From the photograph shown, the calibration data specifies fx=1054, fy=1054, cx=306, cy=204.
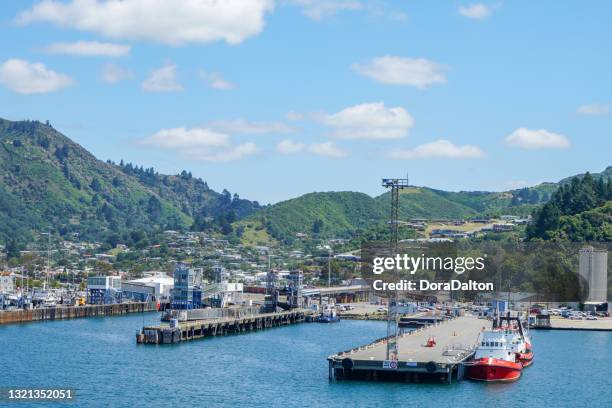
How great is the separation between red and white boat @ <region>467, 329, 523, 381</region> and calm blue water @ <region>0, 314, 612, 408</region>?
1.14 metres

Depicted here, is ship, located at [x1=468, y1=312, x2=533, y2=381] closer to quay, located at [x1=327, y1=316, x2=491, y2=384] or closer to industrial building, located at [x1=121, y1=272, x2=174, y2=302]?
quay, located at [x1=327, y1=316, x2=491, y2=384]

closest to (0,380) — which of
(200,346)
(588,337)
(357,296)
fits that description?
(200,346)

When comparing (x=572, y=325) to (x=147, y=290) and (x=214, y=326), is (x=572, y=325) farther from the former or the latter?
(x=147, y=290)

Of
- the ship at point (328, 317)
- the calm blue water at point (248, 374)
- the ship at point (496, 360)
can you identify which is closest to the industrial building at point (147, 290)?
the ship at point (328, 317)

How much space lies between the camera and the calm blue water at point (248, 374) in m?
69.4

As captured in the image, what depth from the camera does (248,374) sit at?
81.5m

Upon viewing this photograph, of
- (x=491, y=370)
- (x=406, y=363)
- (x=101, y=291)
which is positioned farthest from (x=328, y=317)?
(x=406, y=363)

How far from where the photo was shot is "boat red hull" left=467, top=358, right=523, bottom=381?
7688 cm

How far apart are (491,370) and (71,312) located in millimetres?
82366

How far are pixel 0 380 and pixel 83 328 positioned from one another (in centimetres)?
4917

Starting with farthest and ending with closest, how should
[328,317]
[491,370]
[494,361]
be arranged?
[328,317], [494,361], [491,370]

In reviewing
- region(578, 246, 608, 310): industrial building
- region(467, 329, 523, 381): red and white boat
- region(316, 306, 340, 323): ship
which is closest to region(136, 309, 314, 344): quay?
region(316, 306, 340, 323): ship

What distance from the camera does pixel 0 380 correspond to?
76.0m

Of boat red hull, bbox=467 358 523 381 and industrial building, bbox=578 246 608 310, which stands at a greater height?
industrial building, bbox=578 246 608 310
